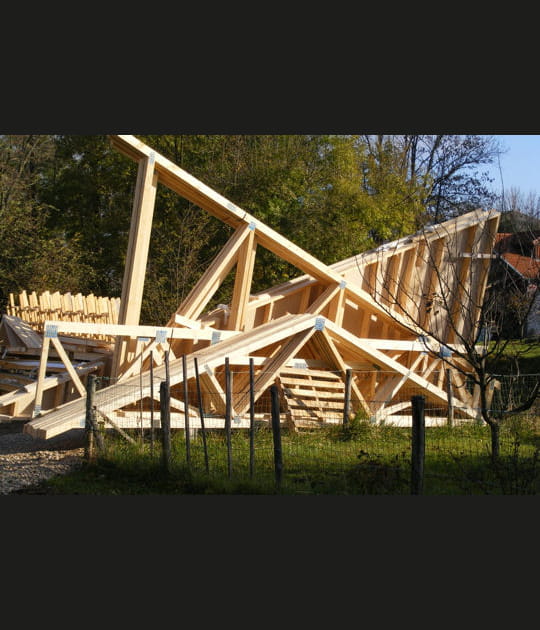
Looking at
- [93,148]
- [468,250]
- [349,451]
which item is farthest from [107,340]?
[93,148]

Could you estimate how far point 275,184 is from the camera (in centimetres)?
2488

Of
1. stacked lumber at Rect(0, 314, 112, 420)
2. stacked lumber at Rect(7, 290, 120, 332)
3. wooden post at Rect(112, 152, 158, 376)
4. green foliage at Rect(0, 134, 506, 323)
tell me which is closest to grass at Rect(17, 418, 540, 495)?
stacked lumber at Rect(0, 314, 112, 420)

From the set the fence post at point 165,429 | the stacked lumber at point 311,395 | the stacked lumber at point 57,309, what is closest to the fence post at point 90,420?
the fence post at point 165,429

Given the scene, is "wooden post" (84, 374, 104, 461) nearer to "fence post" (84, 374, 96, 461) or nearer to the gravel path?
"fence post" (84, 374, 96, 461)

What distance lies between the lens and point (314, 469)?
9.51 metres

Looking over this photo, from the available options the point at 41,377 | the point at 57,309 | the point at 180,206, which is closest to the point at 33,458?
the point at 41,377

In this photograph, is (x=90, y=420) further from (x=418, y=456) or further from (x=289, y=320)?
(x=418, y=456)

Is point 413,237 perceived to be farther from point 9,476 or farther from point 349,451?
point 9,476

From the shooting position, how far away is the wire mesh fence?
28.3 feet

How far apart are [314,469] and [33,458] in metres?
4.56

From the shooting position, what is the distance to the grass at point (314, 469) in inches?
335

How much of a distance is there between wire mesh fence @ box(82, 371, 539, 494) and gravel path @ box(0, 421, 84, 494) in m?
0.72

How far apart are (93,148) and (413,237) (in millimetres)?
16574

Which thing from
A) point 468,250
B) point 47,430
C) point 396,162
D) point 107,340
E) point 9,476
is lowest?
point 9,476
